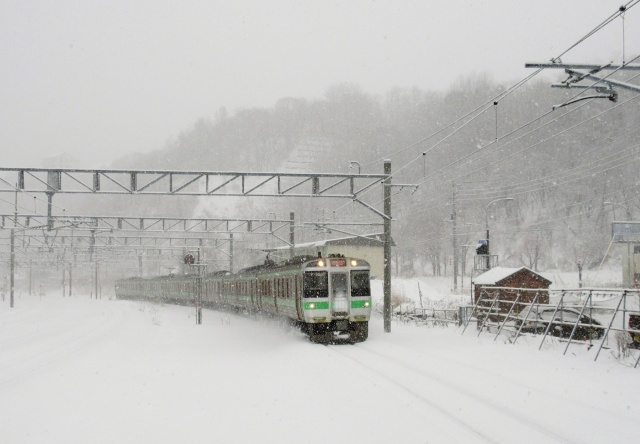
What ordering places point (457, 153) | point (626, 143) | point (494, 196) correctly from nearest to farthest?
point (626, 143) < point (494, 196) < point (457, 153)

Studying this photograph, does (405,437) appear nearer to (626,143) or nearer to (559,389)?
(559,389)

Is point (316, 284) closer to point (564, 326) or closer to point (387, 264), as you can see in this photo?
point (387, 264)

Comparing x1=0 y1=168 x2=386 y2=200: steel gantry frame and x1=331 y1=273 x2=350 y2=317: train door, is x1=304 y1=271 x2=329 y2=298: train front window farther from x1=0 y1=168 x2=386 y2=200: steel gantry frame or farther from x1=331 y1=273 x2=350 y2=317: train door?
x1=0 y1=168 x2=386 y2=200: steel gantry frame

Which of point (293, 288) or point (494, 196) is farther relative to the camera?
point (494, 196)

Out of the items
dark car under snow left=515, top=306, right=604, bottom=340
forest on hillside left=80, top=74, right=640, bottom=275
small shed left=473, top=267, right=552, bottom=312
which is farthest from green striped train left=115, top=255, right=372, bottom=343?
forest on hillside left=80, top=74, right=640, bottom=275

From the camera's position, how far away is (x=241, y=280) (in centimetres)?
3139

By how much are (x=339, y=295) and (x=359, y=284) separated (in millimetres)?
792

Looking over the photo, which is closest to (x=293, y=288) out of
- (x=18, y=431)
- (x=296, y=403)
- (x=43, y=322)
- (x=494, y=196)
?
(x=296, y=403)

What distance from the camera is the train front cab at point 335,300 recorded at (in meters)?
19.2

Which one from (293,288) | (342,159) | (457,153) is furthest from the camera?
(342,159)

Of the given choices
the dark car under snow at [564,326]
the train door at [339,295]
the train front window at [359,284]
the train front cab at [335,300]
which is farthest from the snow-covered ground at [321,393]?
→ the dark car under snow at [564,326]

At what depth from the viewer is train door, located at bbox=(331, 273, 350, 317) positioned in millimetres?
19312

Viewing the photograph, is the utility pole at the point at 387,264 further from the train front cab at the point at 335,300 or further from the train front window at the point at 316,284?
the train front window at the point at 316,284

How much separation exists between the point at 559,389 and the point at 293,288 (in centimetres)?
1133
